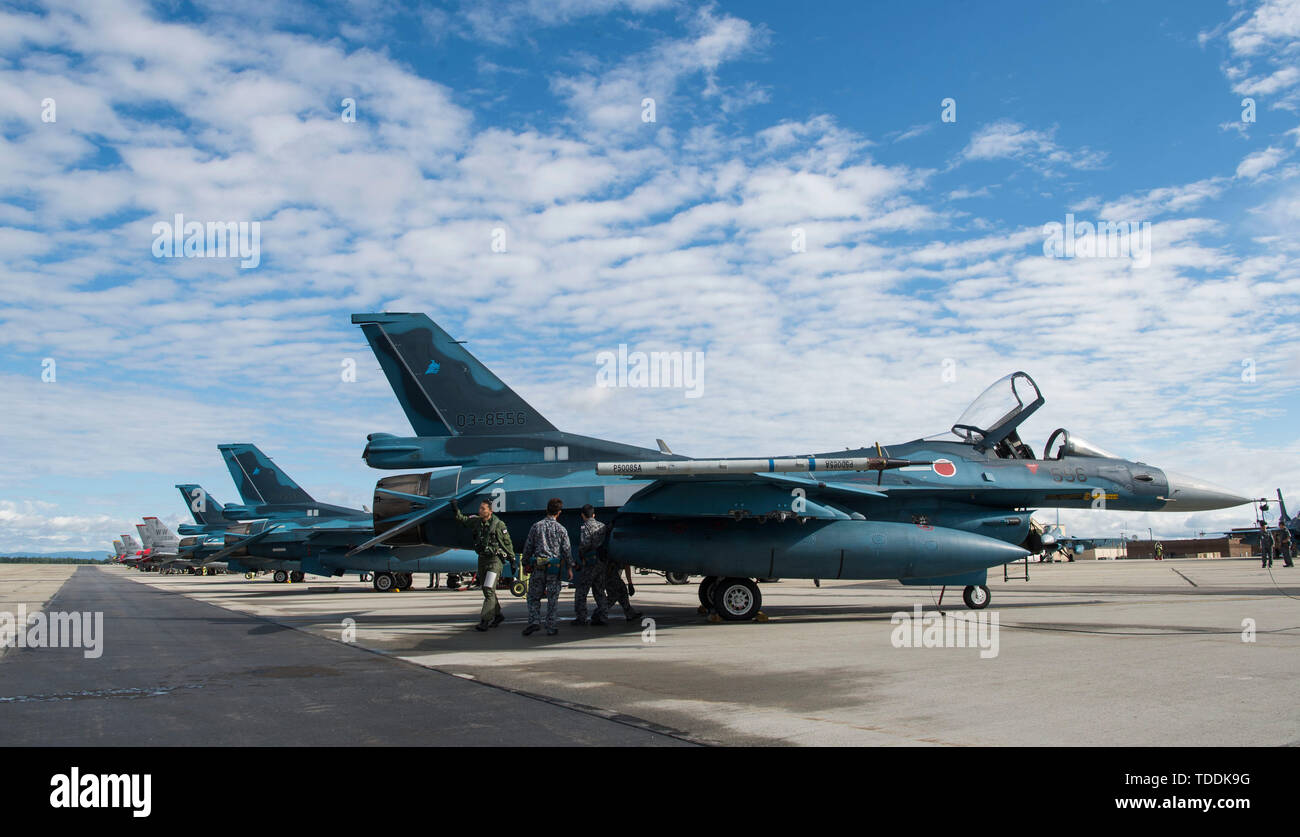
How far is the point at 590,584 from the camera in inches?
490

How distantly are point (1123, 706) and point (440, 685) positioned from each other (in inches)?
202

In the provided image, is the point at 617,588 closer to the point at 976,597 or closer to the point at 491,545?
the point at 491,545

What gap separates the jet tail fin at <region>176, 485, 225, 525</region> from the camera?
50.0m

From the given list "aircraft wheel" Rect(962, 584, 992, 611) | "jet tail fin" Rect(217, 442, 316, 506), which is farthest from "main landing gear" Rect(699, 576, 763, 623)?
"jet tail fin" Rect(217, 442, 316, 506)

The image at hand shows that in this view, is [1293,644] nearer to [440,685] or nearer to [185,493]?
[440,685]

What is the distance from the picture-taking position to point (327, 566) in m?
28.3

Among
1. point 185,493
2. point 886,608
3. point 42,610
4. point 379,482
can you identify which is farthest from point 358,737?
point 185,493

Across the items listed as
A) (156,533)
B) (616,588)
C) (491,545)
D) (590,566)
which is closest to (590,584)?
(590,566)

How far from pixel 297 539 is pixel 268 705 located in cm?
2444

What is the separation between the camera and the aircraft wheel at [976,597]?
1329 centimetres

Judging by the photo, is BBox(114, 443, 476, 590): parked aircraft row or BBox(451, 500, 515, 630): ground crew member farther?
BBox(114, 443, 476, 590): parked aircraft row

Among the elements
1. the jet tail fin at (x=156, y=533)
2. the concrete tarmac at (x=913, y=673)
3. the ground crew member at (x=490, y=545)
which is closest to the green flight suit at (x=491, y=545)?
the ground crew member at (x=490, y=545)

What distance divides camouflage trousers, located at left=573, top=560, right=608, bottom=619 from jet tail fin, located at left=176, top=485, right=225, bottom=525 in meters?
44.8

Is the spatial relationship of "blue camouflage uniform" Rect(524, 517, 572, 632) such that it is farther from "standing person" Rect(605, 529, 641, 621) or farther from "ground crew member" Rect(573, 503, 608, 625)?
"standing person" Rect(605, 529, 641, 621)
